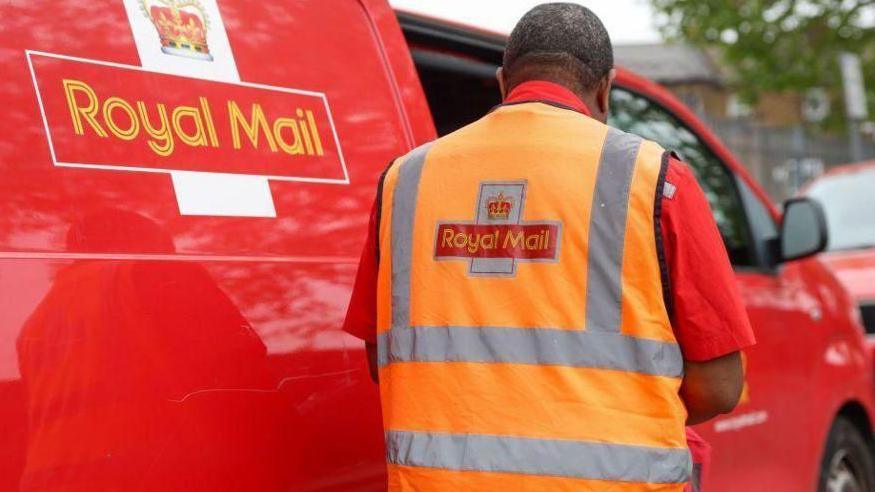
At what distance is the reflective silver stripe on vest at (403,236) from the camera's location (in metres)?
2.29

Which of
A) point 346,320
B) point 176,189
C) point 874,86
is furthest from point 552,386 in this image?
point 874,86

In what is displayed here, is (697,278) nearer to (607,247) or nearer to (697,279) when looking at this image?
(697,279)

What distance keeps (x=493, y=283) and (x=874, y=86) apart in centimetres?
3105

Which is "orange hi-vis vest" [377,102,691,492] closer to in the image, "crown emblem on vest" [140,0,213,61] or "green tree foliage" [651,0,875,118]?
"crown emblem on vest" [140,0,213,61]

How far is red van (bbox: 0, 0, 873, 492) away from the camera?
80.8 inches

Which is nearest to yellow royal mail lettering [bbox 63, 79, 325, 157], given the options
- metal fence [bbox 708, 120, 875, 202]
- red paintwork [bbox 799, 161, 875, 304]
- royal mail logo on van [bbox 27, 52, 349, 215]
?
royal mail logo on van [bbox 27, 52, 349, 215]

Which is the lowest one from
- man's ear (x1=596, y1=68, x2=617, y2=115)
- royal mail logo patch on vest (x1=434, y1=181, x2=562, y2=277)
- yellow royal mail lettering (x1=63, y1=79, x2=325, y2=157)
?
royal mail logo patch on vest (x1=434, y1=181, x2=562, y2=277)

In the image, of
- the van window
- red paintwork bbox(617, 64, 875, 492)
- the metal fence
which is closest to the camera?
red paintwork bbox(617, 64, 875, 492)

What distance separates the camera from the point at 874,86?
102 feet

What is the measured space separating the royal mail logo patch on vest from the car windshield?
21.8 feet

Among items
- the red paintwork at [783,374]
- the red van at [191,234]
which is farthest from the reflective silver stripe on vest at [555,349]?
the red paintwork at [783,374]

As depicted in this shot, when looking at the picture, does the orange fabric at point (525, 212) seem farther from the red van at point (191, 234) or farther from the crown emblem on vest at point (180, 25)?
the crown emblem on vest at point (180, 25)

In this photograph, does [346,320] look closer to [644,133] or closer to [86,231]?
[86,231]

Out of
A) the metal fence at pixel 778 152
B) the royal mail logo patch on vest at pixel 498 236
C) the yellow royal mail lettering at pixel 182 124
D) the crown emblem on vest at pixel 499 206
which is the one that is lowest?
the metal fence at pixel 778 152
